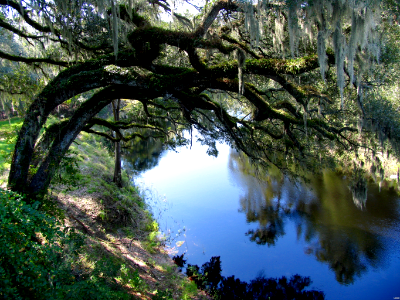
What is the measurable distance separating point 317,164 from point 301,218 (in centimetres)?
428

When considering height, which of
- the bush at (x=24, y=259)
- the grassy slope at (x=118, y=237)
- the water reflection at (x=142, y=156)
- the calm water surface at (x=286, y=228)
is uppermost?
the water reflection at (x=142, y=156)

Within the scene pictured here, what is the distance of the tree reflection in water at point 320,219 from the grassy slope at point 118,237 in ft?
12.9

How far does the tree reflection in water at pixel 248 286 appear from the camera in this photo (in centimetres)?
728

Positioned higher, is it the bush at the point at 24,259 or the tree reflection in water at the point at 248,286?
the tree reflection in water at the point at 248,286

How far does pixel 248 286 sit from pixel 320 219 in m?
5.35

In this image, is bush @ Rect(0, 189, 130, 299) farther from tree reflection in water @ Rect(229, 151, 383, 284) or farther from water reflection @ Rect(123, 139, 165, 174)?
water reflection @ Rect(123, 139, 165, 174)

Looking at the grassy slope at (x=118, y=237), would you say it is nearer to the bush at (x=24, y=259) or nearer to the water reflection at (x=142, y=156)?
the bush at (x=24, y=259)

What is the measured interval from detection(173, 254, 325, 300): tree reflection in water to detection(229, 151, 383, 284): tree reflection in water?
1.38 meters

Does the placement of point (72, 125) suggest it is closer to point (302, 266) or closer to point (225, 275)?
point (225, 275)

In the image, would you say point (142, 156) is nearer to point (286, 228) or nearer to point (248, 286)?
point (286, 228)

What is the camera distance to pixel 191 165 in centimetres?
2012

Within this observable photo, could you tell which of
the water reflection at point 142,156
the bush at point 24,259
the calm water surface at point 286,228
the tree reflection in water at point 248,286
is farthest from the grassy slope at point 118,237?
the water reflection at point 142,156

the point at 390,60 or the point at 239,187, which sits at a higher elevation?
the point at 239,187

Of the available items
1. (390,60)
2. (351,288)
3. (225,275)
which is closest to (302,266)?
(351,288)
